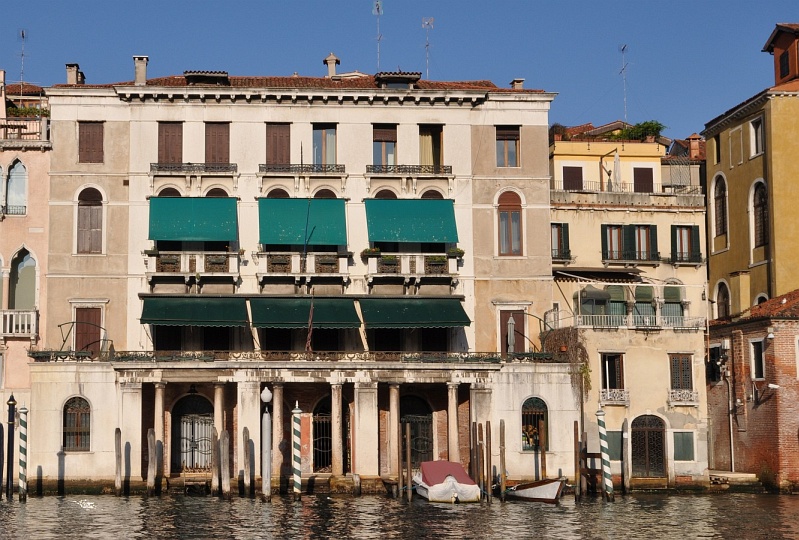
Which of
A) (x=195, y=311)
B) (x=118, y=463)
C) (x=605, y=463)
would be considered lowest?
(x=605, y=463)

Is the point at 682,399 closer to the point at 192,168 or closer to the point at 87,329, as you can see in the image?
the point at 192,168

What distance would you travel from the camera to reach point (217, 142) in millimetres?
58469

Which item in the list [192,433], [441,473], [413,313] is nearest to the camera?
[441,473]

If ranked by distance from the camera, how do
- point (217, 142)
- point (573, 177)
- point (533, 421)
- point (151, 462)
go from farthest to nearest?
point (573, 177)
point (217, 142)
point (533, 421)
point (151, 462)

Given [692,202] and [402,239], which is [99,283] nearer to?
[402,239]

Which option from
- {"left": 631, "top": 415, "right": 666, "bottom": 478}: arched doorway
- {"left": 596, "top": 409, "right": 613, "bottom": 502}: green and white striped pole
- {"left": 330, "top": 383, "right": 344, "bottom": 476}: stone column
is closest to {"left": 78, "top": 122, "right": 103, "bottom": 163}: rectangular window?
{"left": 330, "top": 383, "right": 344, "bottom": 476}: stone column

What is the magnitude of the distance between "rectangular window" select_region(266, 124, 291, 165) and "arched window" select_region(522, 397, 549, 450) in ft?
48.1

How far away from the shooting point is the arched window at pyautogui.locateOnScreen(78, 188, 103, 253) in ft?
189

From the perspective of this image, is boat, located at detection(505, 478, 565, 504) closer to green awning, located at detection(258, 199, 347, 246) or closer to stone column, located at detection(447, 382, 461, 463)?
stone column, located at detection(447, 382, 461, 463)

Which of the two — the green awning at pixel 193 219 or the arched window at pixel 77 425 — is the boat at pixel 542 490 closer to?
the green awning at pixel 193 219

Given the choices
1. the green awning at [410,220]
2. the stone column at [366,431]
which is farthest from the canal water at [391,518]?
the green awning at [410,220]

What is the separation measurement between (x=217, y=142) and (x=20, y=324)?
36.8 ft

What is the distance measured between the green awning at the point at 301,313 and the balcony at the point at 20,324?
9.13 metres

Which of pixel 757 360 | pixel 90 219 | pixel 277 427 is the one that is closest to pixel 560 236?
pixel 757 360
